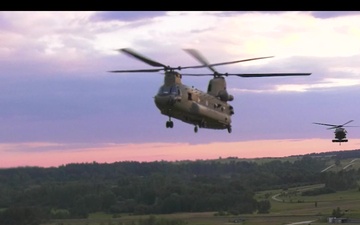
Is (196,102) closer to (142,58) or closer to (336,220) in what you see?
(142,58)

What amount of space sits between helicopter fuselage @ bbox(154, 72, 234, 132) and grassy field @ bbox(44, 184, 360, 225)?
9.15 meters

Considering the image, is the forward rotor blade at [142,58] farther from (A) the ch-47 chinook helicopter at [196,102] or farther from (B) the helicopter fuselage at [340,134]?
(B) the helicopter fuselage at [340,134]

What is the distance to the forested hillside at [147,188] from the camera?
17.5 m

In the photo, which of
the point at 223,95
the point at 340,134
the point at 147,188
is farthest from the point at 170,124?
the point at 147,188

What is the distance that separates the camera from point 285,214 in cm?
2058

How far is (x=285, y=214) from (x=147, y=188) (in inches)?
167

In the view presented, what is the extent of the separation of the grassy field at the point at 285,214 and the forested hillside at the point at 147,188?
294mm

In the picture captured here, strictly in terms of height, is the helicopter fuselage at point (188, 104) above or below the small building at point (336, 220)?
above

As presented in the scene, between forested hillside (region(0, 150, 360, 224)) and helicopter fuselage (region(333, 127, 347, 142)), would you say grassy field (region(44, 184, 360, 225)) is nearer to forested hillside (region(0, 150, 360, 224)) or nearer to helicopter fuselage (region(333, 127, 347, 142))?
forested hillside (region(0, 150, 360, 224))

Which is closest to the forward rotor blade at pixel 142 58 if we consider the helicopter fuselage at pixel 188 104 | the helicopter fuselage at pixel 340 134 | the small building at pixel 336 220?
the helicopter fuselage at pixel 188 104

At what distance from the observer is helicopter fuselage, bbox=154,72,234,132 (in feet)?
25.7

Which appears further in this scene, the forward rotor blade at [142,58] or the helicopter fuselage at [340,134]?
the helicopter fuselage at [340,134]

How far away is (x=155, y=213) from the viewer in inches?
750
